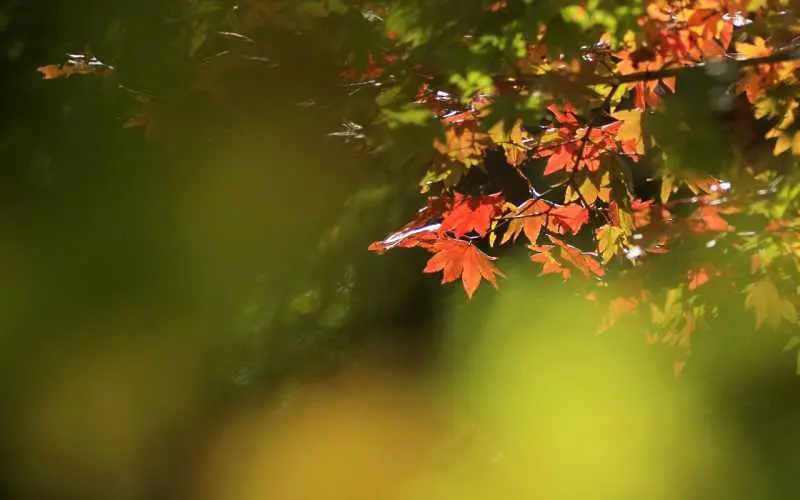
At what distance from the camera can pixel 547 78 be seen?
1.69m

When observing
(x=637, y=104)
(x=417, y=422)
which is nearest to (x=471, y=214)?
(x=637, y=104)

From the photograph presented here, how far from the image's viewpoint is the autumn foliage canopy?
165 centimetres

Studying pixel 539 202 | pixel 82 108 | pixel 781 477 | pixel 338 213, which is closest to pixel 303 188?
pixel 338 213

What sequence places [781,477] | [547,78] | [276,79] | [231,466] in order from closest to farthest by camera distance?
1. [547,78]
2. [276,79]
3. [781,477]
4. [231,466]

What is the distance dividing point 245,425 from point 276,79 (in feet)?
9.08

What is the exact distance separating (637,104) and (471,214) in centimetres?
60

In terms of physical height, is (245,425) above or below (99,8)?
below

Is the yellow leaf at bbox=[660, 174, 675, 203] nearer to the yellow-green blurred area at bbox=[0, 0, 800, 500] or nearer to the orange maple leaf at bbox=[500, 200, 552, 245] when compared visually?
the orange maple leaf at bbox=[500, 200, 552, 245]

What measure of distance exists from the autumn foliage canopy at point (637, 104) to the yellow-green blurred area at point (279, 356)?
1398 millimetres

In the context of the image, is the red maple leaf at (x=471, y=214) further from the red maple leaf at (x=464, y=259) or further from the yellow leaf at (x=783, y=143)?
the yellow leaf at (x=783, y=143)

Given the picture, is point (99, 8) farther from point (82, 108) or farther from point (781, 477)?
point (781, 477)

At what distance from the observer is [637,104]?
7.18ft

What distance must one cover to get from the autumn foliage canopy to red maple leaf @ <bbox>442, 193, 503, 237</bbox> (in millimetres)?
151

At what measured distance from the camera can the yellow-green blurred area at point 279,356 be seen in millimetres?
3734
